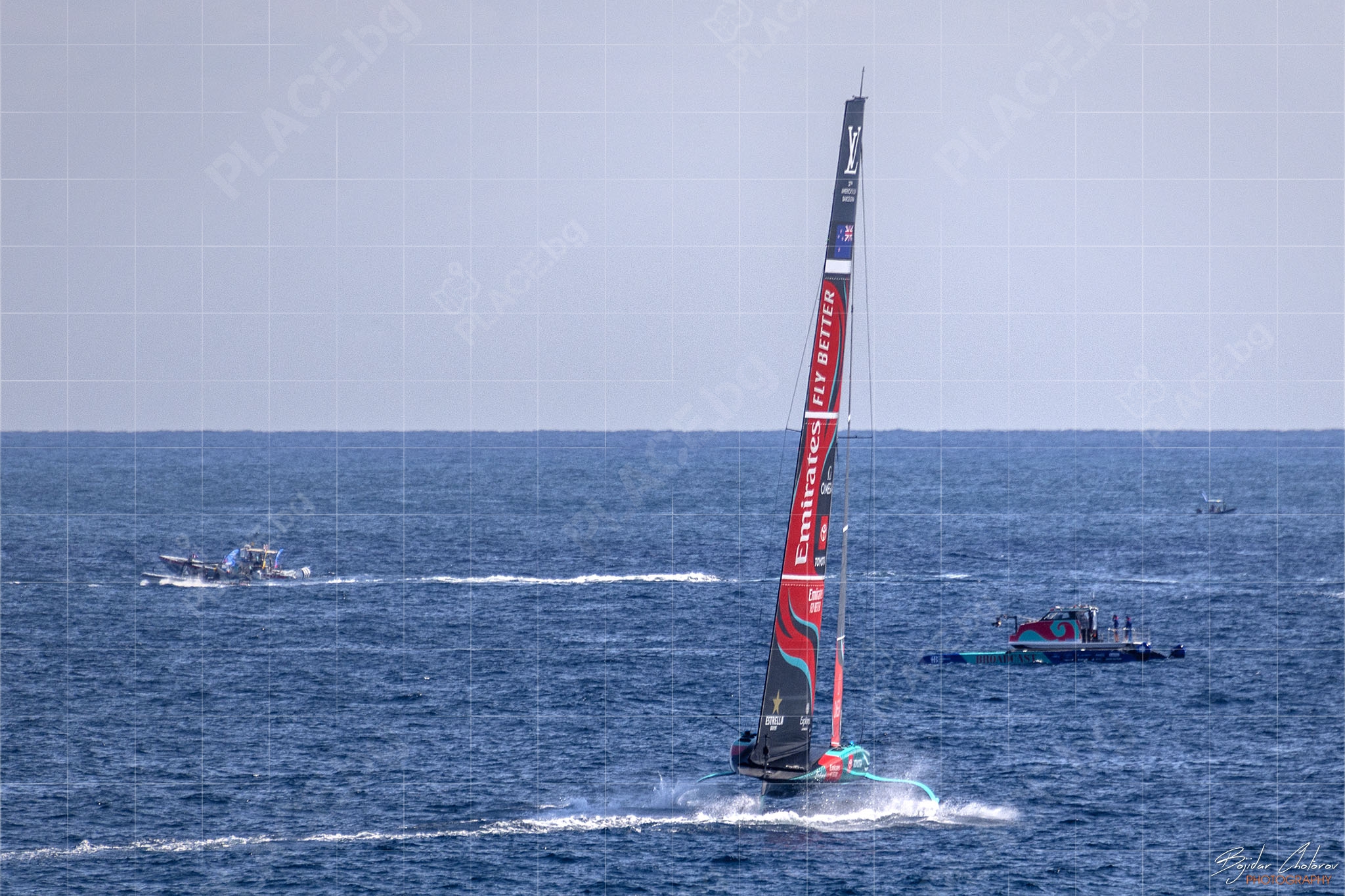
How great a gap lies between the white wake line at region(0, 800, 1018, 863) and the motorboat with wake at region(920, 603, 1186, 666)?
30.4 meters

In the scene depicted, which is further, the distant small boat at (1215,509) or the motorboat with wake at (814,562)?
the distant small boat at (1215,509)

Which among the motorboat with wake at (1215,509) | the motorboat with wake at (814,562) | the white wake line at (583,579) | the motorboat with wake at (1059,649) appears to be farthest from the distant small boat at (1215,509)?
the motorboat with wake at (814,562)

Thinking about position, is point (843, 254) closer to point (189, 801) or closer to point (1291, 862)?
point (1291, 862)

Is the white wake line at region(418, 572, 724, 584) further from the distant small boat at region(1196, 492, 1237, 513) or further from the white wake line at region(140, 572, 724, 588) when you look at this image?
the distant small boat at region(1196, 492, 1237, 513)

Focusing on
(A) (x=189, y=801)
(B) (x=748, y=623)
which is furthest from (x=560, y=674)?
(A) (x=189, y=801)

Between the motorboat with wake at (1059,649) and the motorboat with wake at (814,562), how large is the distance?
1387 inches

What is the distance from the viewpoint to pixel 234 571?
415ft

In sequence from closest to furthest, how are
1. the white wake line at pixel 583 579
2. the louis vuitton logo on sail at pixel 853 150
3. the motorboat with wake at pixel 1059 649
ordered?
the louis vuitton logo on sail at pixel 853 150 < the motorboat with wake at pixel 1059 649 < the white wake line at pixel 583 579

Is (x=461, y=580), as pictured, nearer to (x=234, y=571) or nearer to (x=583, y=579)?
(x=583, y=579)

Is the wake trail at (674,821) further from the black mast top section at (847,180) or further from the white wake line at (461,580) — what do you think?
the white wake line at (461,580)

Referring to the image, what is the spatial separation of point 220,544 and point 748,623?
82.0 m

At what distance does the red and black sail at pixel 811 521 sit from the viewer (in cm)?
5062

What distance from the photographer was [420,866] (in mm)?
51375
